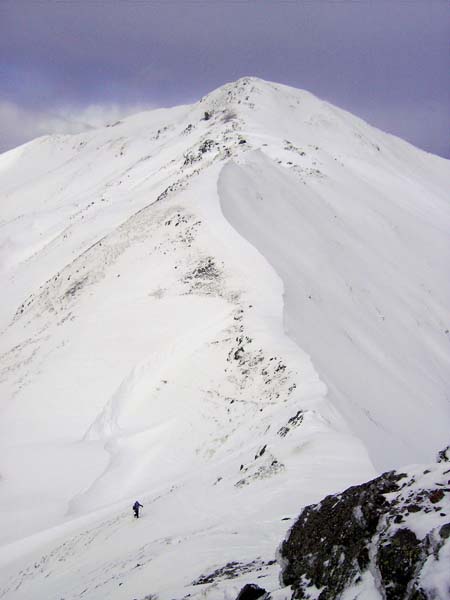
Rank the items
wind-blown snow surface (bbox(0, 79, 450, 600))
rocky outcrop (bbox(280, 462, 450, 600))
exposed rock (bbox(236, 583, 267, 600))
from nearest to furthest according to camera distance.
Result: 1. rocky outcrop (bbox(280, 462, 450, 600))
2. exposed rock (bbox(236, 583, 267, 600))
3. wind-blown snow surface (bbox(0, 79, 450, 600))

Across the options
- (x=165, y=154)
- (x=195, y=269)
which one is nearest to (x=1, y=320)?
(x=195, y=269)

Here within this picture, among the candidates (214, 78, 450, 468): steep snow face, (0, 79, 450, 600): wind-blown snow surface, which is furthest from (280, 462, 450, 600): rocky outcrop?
(214, 78, 450, 468): steep snow face

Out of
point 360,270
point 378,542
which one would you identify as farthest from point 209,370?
point 360,270

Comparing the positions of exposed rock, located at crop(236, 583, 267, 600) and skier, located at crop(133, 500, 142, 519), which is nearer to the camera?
exposed rock, located at crop(236, 583, 267, 600)

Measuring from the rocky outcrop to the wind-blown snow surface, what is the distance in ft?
4.58

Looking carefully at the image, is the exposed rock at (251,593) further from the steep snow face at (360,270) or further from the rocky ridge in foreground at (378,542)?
the steep snow face at (360,270)

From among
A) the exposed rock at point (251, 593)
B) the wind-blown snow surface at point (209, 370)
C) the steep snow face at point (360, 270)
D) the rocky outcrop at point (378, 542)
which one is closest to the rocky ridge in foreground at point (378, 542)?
the rocky outcrop at point (378, 542)

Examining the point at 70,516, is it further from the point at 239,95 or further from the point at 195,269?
the point at 239,95

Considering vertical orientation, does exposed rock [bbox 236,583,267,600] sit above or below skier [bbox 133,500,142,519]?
below

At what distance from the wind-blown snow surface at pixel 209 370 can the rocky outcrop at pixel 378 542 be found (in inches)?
55.0

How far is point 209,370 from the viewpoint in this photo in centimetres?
2578

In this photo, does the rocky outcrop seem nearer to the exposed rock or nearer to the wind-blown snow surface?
the exposed rock

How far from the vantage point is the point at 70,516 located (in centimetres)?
2048

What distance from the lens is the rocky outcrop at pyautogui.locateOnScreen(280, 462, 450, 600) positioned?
6.89 meters
